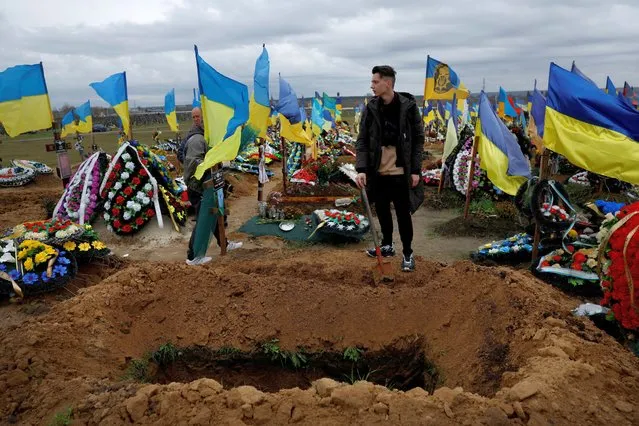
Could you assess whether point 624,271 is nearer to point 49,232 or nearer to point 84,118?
point 49,232

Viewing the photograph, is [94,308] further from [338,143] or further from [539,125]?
[338,143]

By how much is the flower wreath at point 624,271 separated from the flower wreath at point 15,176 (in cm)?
1443

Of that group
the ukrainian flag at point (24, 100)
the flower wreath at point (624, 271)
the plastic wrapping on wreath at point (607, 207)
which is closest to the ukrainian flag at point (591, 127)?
the flower wreath at point (624, 271)

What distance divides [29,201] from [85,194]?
4.37 metres

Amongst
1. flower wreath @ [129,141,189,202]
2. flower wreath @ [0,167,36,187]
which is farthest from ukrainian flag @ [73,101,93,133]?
flower wreath @ [129,141,189,202]

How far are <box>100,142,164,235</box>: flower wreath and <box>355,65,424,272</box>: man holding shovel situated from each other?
4640 millimetres

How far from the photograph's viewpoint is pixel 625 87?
17750 mm

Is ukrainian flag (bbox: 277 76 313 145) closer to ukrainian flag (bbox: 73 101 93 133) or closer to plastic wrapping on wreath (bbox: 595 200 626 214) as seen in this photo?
plastic wrapping on wreath (bbox: 595 200 626 214)

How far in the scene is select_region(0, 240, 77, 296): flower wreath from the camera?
16.5 ft

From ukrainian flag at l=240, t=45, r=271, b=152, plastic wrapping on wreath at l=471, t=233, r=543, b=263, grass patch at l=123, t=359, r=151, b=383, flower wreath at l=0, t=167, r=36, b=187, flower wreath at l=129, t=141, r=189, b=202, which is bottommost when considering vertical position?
grass patch at l=123, t=359, r=151, b=383

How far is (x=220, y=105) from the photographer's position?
5105 millimetres

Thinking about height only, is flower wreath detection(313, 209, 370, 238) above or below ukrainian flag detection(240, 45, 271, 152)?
below

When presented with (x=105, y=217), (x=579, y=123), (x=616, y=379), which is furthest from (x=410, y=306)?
(x=105, y=217)

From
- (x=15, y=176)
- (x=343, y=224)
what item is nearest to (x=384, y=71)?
(x=343, y=224)
